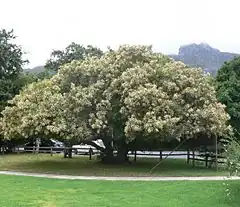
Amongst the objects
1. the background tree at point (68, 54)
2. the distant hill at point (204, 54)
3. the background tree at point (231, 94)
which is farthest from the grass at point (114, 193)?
the distant hill at point (204, 54)

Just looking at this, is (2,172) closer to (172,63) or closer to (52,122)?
(52,122)

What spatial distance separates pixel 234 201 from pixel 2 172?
1278 cm

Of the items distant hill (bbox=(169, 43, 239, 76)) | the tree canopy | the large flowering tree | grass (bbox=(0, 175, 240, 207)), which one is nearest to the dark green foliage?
the tree canopy

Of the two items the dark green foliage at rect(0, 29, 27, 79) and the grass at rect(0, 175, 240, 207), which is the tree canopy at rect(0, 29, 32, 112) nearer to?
the dark green foliage at rect(0, 29, 27, 79)

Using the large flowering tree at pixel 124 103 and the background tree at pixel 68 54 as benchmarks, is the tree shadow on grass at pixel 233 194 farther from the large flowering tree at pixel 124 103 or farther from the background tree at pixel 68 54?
the background tree at pixel 68 54

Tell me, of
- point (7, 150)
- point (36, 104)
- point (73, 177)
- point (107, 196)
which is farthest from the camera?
point (7, 150)

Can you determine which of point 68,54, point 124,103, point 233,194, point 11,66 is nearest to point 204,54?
point 68,54

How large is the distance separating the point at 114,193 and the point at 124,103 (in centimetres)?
759

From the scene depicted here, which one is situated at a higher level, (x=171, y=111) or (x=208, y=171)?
(x=171, y=111)

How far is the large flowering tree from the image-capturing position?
2266 centimetres

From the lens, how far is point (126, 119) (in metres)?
23.4

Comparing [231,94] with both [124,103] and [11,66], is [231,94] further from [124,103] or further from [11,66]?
[11,66]

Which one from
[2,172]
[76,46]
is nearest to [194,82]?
[2,172]

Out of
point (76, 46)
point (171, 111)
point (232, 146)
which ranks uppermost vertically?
→ point (76, 46)
